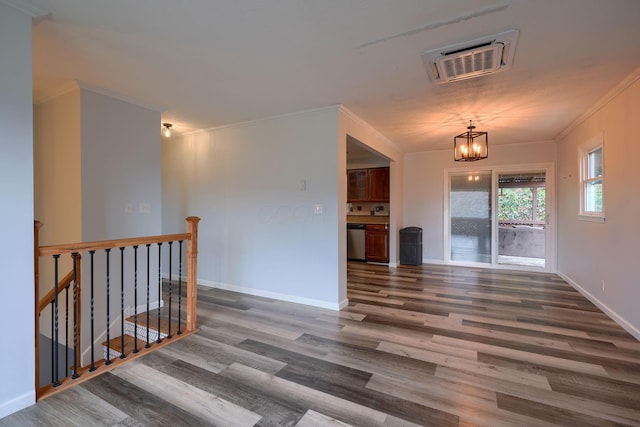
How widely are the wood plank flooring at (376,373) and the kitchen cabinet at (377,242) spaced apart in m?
2.75

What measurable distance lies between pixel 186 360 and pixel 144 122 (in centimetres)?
284

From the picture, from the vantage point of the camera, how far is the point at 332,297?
143 inches

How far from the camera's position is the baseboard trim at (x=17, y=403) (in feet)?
5.69

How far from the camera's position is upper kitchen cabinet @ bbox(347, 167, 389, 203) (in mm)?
6750

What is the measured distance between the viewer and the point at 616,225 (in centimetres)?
317

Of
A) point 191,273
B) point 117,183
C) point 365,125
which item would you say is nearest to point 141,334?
point 191,273

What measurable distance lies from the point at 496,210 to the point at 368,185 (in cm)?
271

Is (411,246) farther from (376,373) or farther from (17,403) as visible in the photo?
(17,403)

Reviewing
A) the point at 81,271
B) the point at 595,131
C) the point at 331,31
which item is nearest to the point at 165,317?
the point at 81,271

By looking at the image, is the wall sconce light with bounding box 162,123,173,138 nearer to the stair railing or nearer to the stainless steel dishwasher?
the stair railing

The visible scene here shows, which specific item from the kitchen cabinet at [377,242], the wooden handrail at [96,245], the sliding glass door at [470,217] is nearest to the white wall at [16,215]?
the wooden handrail at [96,245]

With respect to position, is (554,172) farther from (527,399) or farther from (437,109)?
(527,399)

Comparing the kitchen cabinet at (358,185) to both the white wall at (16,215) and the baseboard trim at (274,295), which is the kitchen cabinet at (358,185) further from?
the white wall at (16,215)

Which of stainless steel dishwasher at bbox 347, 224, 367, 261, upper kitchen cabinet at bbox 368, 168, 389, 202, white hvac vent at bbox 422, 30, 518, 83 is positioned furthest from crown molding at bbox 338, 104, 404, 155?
stainless steel dishwasher at bbox 347, 224, 367, 261
